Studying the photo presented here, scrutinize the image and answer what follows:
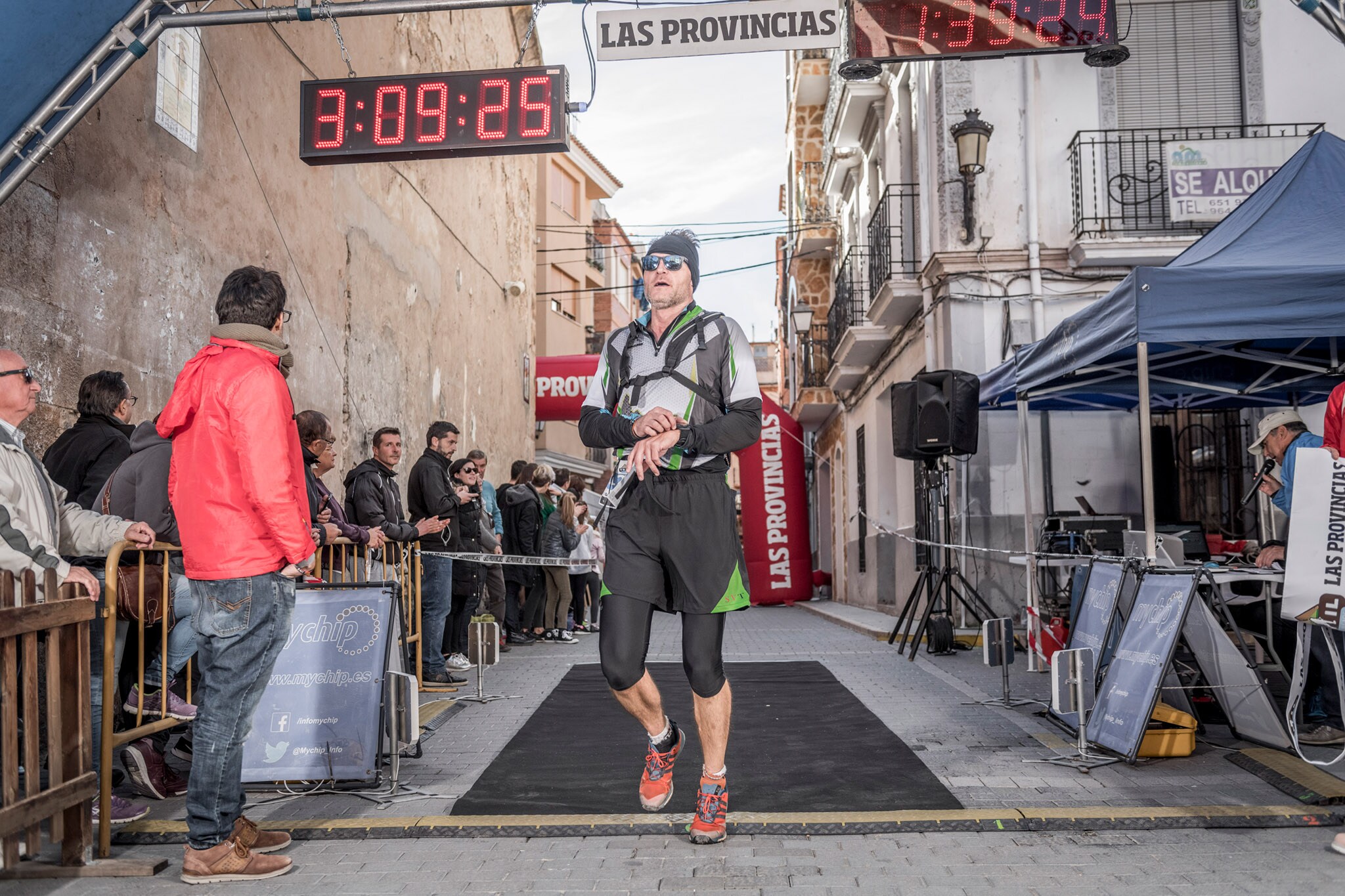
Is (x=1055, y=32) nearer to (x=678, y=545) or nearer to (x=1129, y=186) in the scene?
(x=678, y=545)

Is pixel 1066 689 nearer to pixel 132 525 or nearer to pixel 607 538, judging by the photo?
pixel 607 538

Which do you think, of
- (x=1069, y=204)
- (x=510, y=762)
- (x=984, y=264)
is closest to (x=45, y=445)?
(x=510, y=762)

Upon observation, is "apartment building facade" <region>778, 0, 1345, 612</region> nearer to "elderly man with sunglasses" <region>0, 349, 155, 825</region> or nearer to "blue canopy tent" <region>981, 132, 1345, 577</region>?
"blue canopy tent" <region>981, 132, 1345, 577</region>

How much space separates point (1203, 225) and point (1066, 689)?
892 cm

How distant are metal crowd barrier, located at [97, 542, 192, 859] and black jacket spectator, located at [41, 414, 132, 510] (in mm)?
827

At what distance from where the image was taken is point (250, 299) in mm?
4000

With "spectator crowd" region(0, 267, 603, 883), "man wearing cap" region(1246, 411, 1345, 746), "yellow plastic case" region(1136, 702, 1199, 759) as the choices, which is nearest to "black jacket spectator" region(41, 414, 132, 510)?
"spectator crowd" region(0, 267, 603, 883)

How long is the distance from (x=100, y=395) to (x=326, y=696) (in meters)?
1.96

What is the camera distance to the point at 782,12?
23.2ft

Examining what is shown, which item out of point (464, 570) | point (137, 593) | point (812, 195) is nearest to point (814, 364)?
point (812, 195)

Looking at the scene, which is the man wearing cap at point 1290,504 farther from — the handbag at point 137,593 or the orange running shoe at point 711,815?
the handbag at point 137,593

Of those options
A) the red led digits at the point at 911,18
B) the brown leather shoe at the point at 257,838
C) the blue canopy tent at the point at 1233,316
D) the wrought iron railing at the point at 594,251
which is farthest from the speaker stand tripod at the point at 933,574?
the wrought iron railing at the point at 594,251

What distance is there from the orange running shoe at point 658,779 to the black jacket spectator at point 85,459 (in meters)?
3.01

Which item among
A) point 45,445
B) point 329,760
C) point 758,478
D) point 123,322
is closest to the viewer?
point 329,760
